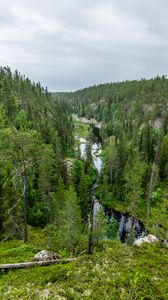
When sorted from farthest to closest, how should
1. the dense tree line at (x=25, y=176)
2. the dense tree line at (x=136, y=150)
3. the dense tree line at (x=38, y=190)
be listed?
1. the dense tree line at (x=136, y=150)
2. the dense tree line at (x=38, y=190)
3. the dense tree line at (x=25, y=176)

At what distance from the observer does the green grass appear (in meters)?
10.1

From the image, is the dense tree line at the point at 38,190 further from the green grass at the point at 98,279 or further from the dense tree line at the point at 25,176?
the green grass at the point at 98,279

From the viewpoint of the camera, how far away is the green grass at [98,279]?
10136 mm

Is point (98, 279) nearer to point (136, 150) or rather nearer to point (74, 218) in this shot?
point (74, 218)

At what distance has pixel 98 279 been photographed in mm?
11016

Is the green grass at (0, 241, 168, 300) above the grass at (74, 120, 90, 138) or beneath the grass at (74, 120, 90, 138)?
above

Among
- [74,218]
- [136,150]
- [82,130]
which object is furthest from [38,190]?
[82,130]

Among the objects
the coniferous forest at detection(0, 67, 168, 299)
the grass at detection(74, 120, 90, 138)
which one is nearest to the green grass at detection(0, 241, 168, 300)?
the coniferous forest at detection(0, 67, 168, 299)

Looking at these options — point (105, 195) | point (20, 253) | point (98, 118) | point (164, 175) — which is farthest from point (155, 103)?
point (20, 253)

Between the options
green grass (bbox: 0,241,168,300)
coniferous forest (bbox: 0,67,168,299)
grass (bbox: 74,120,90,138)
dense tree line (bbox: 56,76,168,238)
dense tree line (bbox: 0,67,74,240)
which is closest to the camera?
green grass (bbox: 0,241,168,300)

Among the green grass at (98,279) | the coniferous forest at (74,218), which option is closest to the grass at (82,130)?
the coniferous forest at (74,218)

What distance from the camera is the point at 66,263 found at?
13.3 metres

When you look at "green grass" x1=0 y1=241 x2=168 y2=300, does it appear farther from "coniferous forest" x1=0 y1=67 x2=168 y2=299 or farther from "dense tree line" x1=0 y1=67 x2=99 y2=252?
"dense tree line" x1=0 y1=67 x2=99 y2=252

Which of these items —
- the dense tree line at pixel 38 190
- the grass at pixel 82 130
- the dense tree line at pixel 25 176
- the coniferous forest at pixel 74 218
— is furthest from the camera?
the grass at pixel 82 130
